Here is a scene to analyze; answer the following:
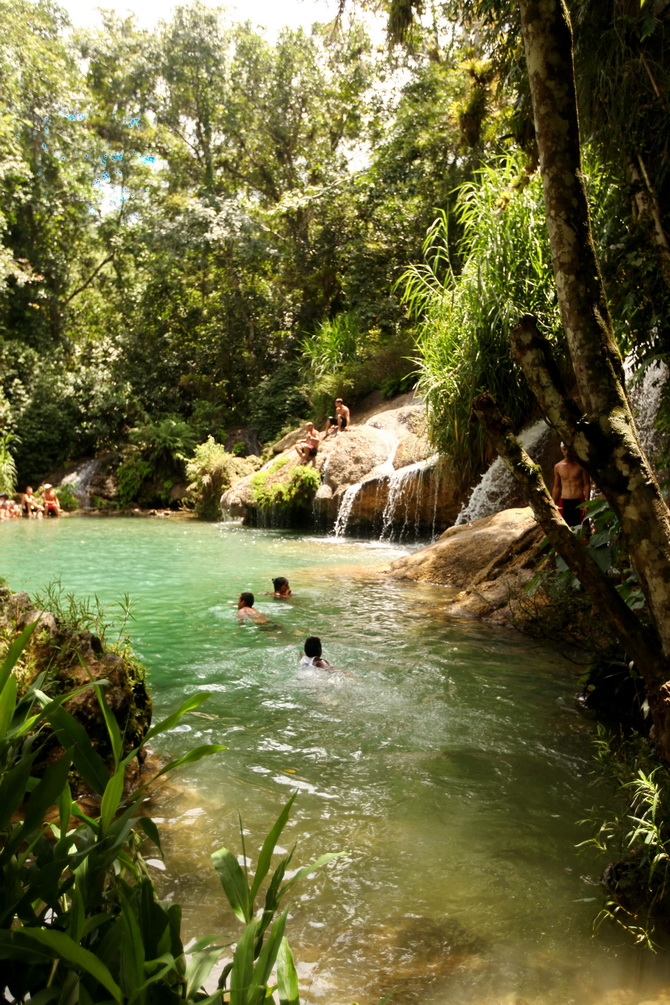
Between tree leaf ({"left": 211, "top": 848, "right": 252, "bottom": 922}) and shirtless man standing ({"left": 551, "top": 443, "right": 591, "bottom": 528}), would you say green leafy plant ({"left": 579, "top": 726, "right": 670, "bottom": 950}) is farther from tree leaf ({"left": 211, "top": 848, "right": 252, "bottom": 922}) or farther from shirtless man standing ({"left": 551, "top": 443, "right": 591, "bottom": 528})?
shirtless man standing ({"left": 551, "top": 443, "right": 591, "bottom": 528})

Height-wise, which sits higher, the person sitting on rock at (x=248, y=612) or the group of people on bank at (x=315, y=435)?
the group of people on bank at (x=315, y=435)

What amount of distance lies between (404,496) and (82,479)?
43.3 ft

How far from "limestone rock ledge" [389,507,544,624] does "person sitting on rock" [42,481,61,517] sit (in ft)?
43.3

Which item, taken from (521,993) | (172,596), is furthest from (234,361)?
(521,993)

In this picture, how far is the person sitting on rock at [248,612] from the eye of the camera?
25.6ft

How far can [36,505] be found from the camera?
20484 millimetres

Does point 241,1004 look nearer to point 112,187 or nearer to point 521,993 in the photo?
point 521,993

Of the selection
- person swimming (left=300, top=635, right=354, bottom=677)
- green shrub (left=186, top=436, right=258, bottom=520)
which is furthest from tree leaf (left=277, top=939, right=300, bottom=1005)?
green shrub (left=186, top=436, right=258, bottom=520)

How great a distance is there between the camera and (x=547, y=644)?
6988mm

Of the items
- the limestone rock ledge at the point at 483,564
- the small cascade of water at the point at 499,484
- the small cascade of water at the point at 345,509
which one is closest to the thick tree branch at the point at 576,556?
the limestone rock ledge at the point at 483,564

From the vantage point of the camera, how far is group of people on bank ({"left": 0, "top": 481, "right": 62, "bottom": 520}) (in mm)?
20453

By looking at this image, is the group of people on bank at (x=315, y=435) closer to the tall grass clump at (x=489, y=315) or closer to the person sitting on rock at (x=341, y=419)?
the person sitting on rock at (x=341, y=419)

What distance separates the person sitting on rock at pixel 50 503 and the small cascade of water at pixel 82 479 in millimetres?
1678

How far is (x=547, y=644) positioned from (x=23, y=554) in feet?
30.4
